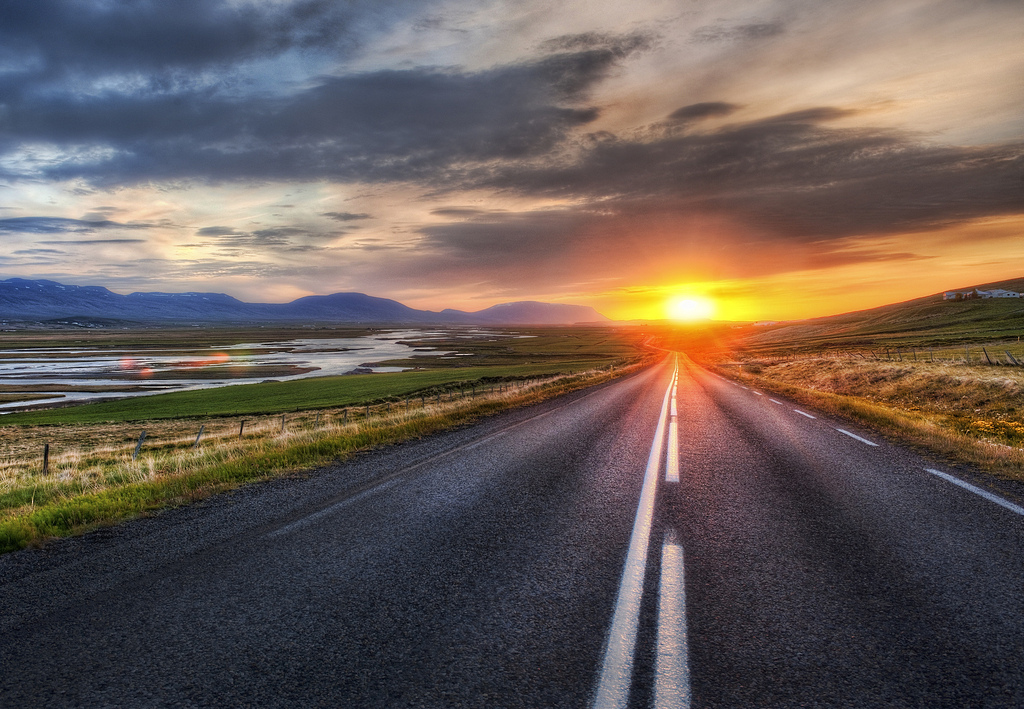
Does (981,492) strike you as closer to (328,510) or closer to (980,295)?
(328,510)

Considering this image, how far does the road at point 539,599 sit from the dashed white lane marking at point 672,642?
16 millimetres

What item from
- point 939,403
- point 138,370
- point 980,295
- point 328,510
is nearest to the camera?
point 328,510

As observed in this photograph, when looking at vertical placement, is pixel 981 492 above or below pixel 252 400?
above

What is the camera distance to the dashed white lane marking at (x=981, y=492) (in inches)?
230

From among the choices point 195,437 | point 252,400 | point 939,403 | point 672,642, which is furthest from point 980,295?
point 672,642

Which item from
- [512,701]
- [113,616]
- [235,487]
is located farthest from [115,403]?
[512,701]

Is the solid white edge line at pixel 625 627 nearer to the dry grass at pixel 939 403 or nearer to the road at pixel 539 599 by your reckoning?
the road at pixel 539 599

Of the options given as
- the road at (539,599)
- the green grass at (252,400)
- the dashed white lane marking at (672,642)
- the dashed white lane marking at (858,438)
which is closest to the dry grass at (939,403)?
the dashed white lane marking at (858,438)

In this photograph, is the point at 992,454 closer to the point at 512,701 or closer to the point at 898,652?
the point at 898,652

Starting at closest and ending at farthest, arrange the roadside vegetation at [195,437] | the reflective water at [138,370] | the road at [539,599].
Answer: the road at [539,599] < the roadside vegetation at [195,437] < the reflective water at [138,370]

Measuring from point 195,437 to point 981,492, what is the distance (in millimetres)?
32156

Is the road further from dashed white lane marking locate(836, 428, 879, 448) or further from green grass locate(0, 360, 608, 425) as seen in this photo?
green grass locate(0, 360, 608, 425)

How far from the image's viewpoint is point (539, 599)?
3.91m

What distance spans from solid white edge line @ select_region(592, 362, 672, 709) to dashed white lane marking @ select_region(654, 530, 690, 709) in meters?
0.16
